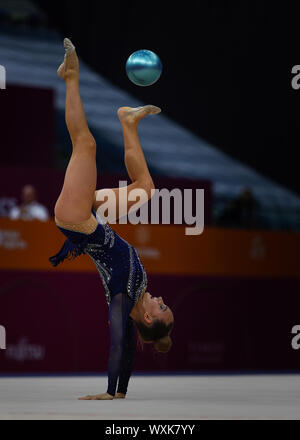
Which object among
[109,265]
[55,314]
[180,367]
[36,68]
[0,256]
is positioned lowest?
[180,367]

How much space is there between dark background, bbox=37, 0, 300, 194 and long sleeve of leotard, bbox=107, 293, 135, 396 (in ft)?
23.5

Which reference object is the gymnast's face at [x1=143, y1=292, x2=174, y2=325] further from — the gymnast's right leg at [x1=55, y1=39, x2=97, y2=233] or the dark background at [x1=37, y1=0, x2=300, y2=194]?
the dark background at [x1=37, y1=0, x2=300, y2=194]

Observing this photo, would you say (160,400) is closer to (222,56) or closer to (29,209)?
(29,209)

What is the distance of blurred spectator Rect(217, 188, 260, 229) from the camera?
10.8 metres

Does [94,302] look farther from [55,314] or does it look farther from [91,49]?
[91,49]

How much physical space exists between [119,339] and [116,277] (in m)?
0.40

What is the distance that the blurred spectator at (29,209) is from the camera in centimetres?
942

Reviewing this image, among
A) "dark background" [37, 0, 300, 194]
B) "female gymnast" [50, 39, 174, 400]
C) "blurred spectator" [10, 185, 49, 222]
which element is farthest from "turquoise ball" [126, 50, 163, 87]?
"dark background" [37, 0, 300, 194]

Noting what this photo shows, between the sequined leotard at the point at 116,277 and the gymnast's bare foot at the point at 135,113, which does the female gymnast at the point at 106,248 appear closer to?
the sequined leotard at the point at 116,277

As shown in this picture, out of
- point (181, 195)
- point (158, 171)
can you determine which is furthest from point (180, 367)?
point (158, 171)

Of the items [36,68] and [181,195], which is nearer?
[181,195]

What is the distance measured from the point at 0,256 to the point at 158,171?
495cm

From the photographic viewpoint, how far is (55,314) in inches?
368

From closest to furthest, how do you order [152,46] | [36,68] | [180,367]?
[180,367], [152,46], [36,68]
